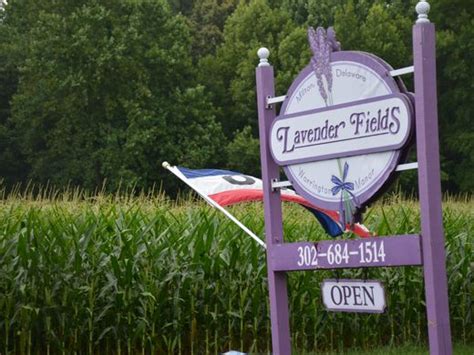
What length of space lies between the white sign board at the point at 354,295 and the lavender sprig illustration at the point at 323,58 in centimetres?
123

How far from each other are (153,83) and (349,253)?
40.2 meters

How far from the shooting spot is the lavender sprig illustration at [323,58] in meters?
6.85

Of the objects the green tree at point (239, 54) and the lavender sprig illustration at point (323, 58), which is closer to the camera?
the lavender sprig illustration at point (323, 58)

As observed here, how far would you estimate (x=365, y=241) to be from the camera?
654cm

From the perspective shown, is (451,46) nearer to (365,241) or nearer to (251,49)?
(251,49)

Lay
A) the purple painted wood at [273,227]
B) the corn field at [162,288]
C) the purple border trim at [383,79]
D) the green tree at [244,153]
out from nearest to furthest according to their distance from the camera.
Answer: the purple border trim at [383,79] → the purple painted wood at [273,227] → the corn field at [162,288] → the green tree at [244,153]

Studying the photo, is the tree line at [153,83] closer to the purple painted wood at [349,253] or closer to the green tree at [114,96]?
the green tree at [114,96]

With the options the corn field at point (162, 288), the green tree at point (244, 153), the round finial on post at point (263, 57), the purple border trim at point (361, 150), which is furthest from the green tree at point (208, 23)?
the purple border trim at point (361, 150)

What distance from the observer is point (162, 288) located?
1089 centimetres

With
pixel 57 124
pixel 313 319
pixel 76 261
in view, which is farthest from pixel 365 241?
pixel 57 124

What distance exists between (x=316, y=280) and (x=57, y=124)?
3584 centimetres

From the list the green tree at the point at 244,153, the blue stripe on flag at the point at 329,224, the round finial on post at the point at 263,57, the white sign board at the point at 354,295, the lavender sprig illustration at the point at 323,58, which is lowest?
the white sign board at the point at 354,295

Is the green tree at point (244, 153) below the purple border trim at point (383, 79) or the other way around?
the other way around

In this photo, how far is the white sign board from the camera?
6.51 m
